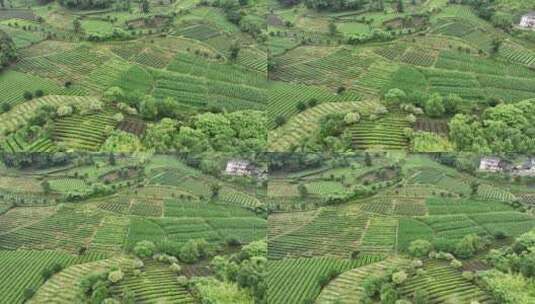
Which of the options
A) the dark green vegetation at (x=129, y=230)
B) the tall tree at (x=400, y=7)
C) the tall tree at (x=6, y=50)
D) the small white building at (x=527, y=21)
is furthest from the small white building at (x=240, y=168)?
the small white building at (x=527, y=21)

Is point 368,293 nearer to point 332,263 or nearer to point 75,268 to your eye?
point 332,263

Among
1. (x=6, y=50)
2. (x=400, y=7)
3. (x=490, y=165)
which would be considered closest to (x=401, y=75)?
(x=400, y=7)

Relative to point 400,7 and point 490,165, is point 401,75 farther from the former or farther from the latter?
point 490,165

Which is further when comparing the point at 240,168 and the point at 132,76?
the point at 132,76

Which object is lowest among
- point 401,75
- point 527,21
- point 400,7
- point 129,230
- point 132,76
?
point 129,230

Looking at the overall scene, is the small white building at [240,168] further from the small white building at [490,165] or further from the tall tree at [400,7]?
the tall tree at [400,7]

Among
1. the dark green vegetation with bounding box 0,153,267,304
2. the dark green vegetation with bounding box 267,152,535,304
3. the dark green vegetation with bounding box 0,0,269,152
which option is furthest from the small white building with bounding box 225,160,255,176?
the dark green vegetation with bounding box 267,152,535,304

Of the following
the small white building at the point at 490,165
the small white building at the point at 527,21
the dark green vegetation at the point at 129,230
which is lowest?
the dark green vegetation at the point at 129,230
